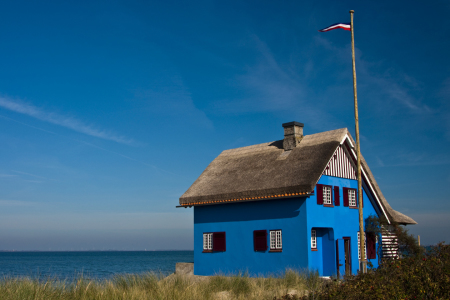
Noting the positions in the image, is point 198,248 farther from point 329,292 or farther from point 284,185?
point 329,292

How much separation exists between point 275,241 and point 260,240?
0.82m

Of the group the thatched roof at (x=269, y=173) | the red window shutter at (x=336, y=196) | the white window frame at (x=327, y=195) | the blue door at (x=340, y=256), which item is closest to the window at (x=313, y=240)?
the blue door at (x=340, y=256)

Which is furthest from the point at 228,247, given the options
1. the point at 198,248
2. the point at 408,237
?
the point at 408,237

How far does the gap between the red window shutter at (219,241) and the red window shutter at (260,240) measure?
82.0 inches

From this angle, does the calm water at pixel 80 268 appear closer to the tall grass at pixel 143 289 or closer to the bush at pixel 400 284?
the tall grass at pixel 143 289

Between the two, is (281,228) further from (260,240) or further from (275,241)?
(260,240)

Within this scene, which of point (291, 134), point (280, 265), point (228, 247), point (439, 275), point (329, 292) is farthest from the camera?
point (291, 134)

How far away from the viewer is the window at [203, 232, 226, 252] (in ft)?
80.3

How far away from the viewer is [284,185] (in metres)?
22.0

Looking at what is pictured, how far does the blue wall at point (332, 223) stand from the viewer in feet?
71.6

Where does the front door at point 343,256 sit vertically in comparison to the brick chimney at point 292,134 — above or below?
below

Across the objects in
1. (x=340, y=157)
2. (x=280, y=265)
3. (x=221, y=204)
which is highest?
(x=340, y=157)

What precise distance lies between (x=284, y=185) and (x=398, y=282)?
1095 cm

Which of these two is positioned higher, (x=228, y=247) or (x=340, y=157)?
(x=340, y=157)
